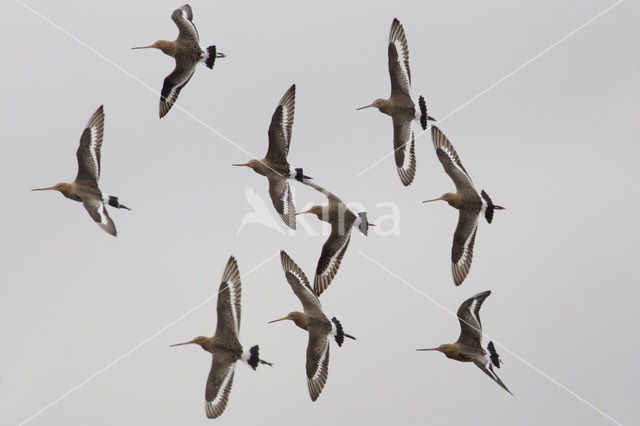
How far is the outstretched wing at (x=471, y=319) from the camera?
13781 millimetres

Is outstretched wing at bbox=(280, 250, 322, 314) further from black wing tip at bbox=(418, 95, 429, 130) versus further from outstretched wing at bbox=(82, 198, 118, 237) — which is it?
black wing tip at bbox=(418, 95, 429, 130)

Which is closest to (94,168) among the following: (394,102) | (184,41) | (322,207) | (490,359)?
(184,41)

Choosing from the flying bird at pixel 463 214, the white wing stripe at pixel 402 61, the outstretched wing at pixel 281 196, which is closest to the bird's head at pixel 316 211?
the outstretched wing at pixel 281 196

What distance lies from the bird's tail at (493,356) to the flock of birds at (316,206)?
1cm

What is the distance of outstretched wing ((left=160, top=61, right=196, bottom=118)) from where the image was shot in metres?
14.7

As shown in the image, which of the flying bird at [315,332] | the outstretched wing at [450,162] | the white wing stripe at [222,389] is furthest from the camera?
the outstretched wing at [450,162]

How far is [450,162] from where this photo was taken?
14695mm

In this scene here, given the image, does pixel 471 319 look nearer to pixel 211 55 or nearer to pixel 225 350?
pixel 225 350

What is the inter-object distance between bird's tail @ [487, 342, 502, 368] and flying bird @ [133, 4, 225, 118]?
4.46 m

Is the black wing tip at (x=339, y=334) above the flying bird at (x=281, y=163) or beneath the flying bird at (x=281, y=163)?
beneath

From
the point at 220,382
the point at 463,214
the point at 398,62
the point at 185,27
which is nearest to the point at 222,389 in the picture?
the point at 220,382

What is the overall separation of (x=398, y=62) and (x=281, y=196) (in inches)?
83.3

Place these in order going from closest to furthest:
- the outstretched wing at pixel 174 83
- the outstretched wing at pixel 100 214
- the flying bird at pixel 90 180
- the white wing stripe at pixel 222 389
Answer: the white wing stripe at pixel 222 389, the outstretched wing at pixel 100 214, the flying bird at pixel 90 180, the outstretched wing at pixel 174 83

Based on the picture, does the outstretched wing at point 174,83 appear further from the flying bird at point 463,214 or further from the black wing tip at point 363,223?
the flying bird at point 463,214
